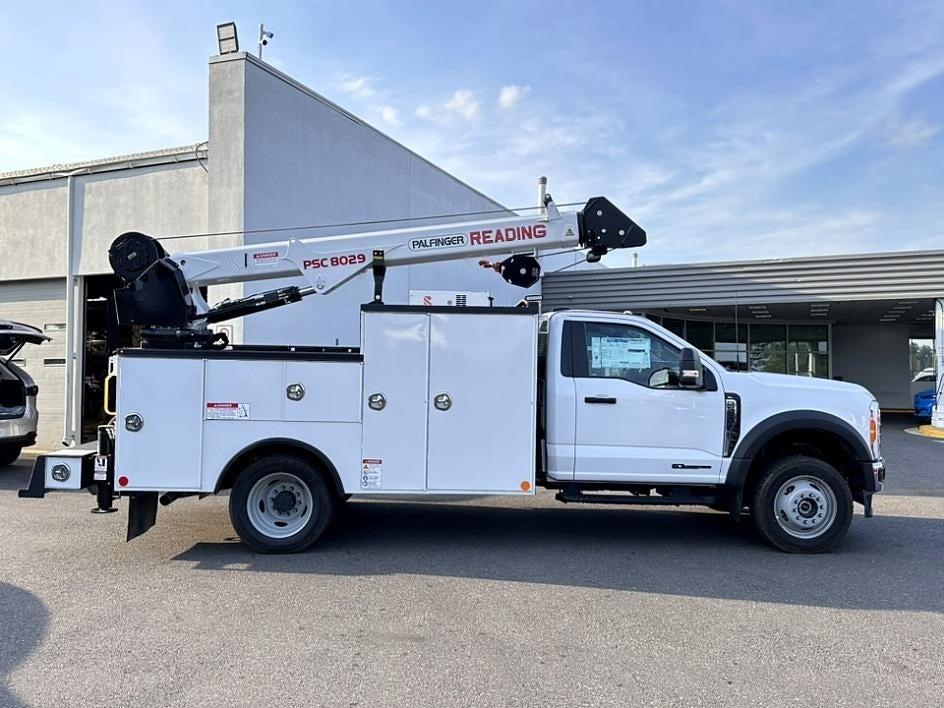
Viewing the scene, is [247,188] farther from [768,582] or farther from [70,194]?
[768,582]

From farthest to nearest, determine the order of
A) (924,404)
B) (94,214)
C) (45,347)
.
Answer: (924,404)
(45,347)
(94,214)

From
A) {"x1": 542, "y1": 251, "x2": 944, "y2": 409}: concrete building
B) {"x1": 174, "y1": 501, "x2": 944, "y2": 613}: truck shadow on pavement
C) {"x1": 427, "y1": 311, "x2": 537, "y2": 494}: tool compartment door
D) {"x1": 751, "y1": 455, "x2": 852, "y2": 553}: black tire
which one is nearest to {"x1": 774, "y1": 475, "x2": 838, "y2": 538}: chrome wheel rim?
{"x1": 751, "y1": 455, "x2": 852, "y2": 553}: black tire

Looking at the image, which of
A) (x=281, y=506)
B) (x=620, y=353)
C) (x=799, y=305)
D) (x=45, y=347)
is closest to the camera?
(x=281, y=506)

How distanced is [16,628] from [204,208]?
9.19m

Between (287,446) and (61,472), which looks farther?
(287,446)

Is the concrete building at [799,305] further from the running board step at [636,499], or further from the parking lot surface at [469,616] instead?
the running board step at [636,499]

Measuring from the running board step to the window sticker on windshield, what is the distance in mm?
1217

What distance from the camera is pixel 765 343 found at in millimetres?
27328

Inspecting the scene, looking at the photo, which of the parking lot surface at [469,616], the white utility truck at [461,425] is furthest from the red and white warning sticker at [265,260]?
the parking lot surface at [469,616]

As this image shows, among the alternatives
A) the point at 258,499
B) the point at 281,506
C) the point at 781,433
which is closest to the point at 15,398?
the point at 258,499

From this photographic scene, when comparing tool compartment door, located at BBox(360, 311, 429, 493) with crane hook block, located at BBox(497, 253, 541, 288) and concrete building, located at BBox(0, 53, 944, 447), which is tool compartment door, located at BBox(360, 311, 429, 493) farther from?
concrete building, located at BBox(0, 53, 944, 447)

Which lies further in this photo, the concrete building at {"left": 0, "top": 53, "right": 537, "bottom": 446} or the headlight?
the concrete building at {"left": 0, "top": 53, "right": 537, "bottom": 446}

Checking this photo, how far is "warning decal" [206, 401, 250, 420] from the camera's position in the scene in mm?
6172

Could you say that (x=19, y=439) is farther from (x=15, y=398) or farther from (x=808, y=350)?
(x=808, y=350)
